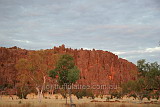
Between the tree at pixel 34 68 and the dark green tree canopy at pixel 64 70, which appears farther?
the tree at pixel 34 68

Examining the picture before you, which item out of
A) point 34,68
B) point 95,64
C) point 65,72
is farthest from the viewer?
point 95,64

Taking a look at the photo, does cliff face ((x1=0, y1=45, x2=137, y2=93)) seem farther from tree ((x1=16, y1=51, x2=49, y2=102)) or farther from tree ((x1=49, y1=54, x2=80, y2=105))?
tree ((x1=49, y1=54, x2=80, y2=105))

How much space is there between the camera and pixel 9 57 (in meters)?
147

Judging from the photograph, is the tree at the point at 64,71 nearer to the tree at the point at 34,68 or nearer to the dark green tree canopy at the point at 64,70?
the dark green tree canopy at the point at 64,70

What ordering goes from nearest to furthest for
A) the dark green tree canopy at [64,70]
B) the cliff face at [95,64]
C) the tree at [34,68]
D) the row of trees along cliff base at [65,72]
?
the row of trees along cliff base at [65,72] → the dark green tree canopy at [64,70] → the tree at [34,68] → the cliff face at [95,64]

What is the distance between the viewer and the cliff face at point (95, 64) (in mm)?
150450

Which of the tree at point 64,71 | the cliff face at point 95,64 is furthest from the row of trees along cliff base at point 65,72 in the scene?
the cliff face at point 95,64

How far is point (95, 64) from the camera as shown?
17262 centimetres

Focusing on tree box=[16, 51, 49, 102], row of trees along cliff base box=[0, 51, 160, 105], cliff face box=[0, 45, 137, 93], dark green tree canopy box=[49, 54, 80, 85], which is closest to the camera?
row of trees along cliff base box=[0, 51, 160, 105]

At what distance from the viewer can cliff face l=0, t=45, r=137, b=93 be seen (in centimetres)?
15045

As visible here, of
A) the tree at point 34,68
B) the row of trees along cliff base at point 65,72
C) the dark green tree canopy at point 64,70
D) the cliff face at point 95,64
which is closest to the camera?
the row of trees along cliff base at point 65,72

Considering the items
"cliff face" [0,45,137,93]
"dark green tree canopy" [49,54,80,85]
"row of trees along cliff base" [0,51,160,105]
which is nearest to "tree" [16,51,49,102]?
"row of trees along cliff base" [0,51,160,105]

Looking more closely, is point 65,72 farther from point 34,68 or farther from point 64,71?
point 34,68

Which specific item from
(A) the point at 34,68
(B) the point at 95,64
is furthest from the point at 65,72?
(B) the point at 95,64
